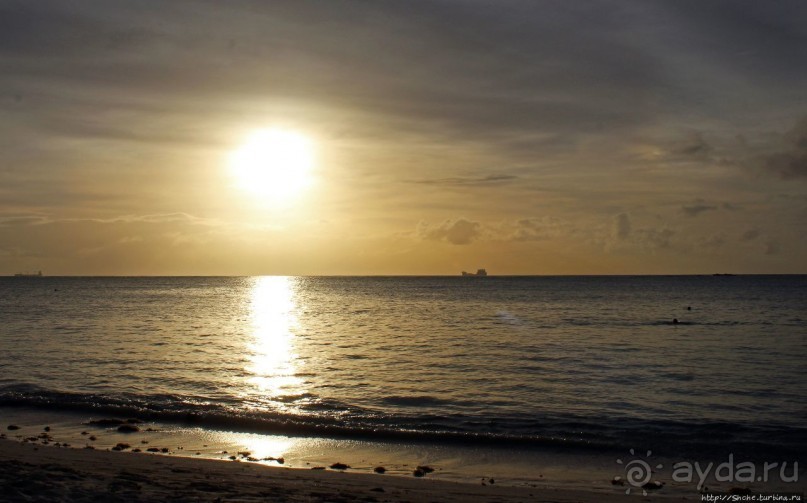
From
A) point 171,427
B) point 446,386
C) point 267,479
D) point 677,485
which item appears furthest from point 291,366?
point 677,485

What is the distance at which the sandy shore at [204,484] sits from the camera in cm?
1349

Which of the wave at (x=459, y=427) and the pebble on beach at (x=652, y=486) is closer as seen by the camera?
the pebble on beach at (x=652, y=486)

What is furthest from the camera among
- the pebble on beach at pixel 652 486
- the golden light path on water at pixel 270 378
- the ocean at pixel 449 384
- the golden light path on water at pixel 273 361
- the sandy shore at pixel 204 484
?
the golden light path on water at pixel 273 361

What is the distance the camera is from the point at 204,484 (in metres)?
14.6

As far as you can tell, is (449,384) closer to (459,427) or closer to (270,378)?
(459,427)

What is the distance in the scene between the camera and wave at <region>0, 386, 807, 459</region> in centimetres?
2080

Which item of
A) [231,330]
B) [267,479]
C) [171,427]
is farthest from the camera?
[231,330]

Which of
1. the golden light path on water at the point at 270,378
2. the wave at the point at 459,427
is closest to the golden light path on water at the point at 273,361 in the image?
the golden light path on water at the point at 270,378

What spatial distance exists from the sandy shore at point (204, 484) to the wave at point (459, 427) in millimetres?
5200

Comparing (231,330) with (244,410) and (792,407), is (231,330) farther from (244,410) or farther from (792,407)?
(792,407)

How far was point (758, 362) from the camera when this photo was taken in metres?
39.7

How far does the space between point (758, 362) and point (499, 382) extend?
18540mm

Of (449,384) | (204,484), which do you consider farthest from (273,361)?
(204,484)

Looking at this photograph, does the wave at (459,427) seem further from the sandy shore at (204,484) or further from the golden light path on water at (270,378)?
the sandy shore at (204,484)
